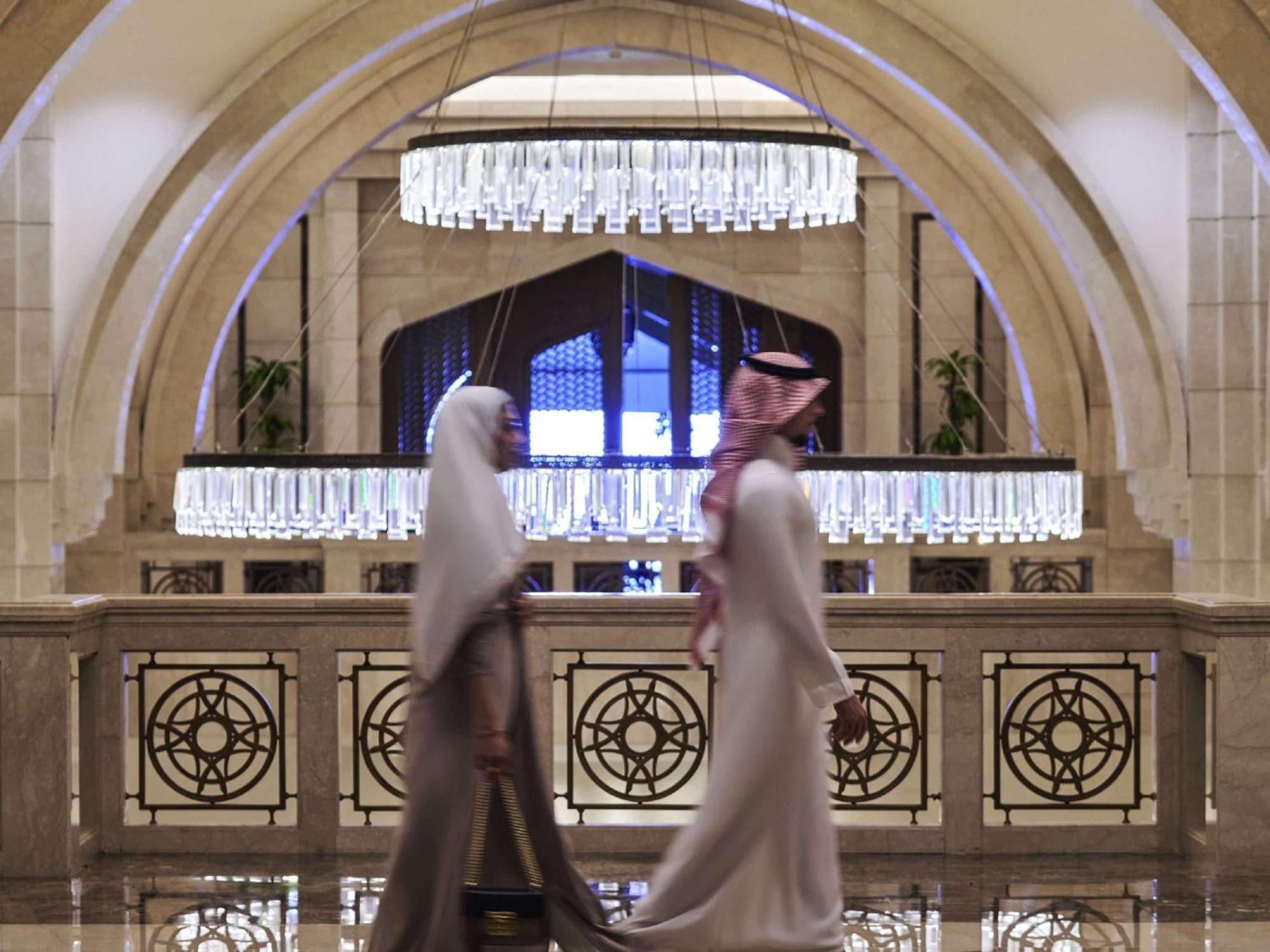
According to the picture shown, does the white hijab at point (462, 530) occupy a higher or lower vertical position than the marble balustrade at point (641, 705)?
higher

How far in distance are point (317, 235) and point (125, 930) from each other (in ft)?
37.6

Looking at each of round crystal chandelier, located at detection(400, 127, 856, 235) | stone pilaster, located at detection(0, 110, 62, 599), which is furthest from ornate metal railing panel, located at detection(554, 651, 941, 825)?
stone pilaster, located at detection(0, 110, 62, 599)

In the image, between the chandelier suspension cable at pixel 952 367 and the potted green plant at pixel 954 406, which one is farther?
the potted green plant at pixel 954 406

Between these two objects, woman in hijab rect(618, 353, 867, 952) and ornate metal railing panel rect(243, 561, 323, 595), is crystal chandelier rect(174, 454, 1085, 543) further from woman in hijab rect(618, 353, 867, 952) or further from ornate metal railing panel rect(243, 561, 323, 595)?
ornate metal railing panel rect(243, 561, 323, 595)

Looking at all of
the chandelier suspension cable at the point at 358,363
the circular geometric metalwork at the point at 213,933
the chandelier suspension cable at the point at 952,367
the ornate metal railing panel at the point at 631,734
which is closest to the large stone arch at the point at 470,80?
the chandelier suspension cable at the point at 952,367

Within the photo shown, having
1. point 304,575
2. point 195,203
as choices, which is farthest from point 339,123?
point 304,575

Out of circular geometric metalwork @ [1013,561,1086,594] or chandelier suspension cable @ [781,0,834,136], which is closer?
chandelier suspension cable @ [781,0,834,136]

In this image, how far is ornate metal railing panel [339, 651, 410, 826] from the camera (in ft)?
20.3

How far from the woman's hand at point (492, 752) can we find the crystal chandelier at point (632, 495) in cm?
312

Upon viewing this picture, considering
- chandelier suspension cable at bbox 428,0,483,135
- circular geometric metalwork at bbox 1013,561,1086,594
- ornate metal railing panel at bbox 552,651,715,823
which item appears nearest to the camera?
ornate metal railing panel at bbox 552,651,715,823

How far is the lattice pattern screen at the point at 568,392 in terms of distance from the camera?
1705cm

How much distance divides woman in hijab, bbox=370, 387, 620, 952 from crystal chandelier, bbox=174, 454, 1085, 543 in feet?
10.0

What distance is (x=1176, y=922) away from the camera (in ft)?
17.4

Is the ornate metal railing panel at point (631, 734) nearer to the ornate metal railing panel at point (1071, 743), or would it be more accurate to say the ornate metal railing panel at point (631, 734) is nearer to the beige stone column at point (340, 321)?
the ornate metal railing panel at point (1071, 743)
